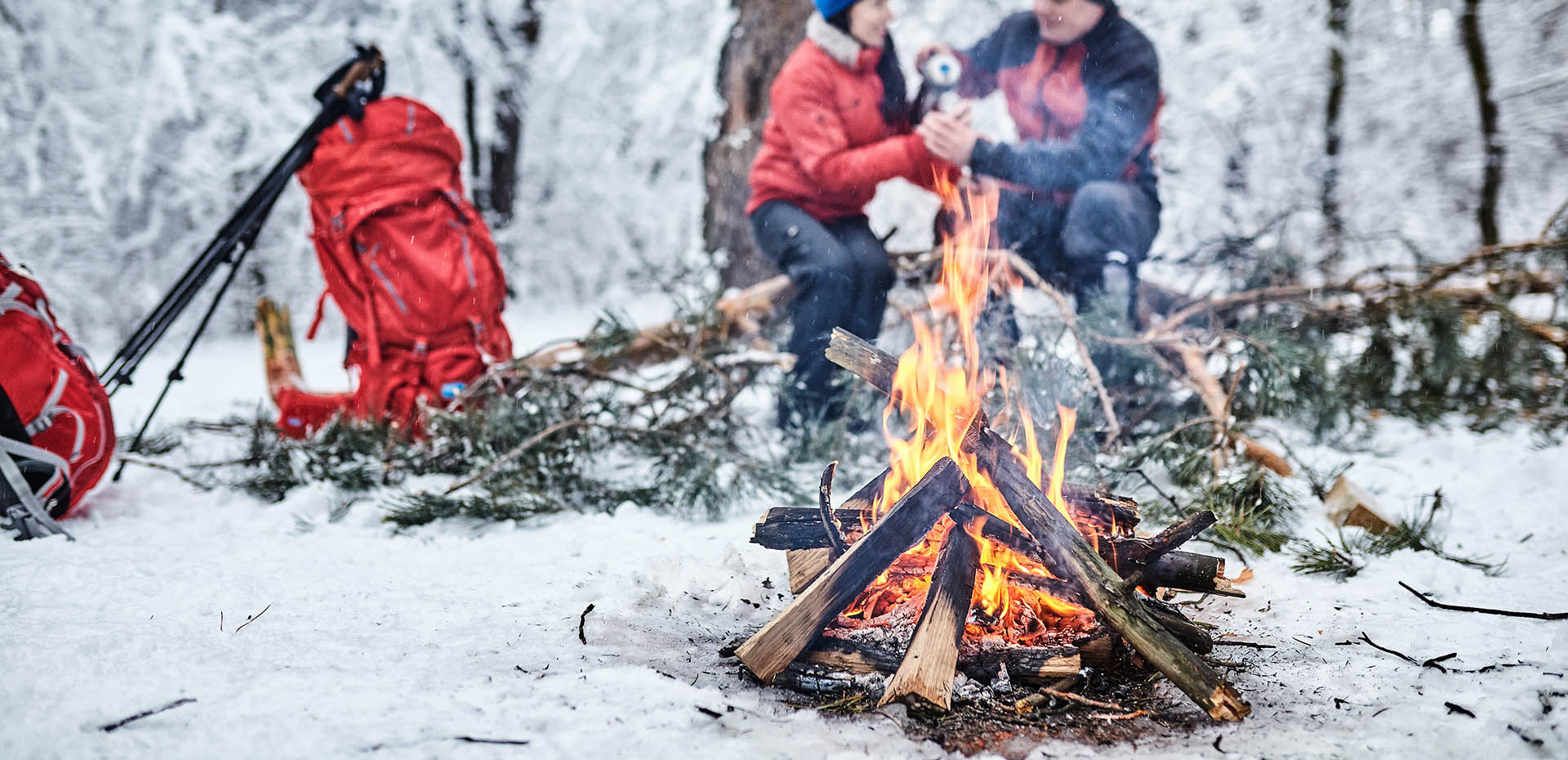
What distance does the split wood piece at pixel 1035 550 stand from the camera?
1.58 m

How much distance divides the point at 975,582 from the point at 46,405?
2487 mm

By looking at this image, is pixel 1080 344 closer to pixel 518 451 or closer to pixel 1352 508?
pixel 1352 508

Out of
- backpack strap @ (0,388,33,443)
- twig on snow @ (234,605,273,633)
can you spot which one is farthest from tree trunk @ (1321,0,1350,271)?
backpack strap @ (0,388,33,443)

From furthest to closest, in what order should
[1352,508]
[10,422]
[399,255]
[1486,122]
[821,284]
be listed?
1. [1486,122]
2. [821,284]
3. [399,255]
4. [1352,508]
5. [10,422]

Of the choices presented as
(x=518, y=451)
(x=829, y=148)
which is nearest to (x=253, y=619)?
(x=518, y=451)

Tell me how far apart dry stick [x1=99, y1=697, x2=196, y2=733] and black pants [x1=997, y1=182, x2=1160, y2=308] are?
305 centimetres

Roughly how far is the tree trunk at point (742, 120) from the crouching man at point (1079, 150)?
135cm

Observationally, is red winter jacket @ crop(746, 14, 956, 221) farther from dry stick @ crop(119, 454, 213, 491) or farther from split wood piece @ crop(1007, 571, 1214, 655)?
dry stick @ crop(119, 454, 213, 491)

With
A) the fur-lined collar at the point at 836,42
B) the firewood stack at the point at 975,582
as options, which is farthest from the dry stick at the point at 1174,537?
the fur-lined collar at the point at 836,42

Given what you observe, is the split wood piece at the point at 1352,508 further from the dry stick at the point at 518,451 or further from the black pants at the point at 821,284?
the dry stick at the point at 518,451

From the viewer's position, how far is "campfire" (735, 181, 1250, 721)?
1446 millimetres

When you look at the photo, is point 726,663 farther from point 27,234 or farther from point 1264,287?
point 27,234

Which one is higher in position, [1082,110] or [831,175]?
[1082,110]

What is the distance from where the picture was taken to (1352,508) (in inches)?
90.8
